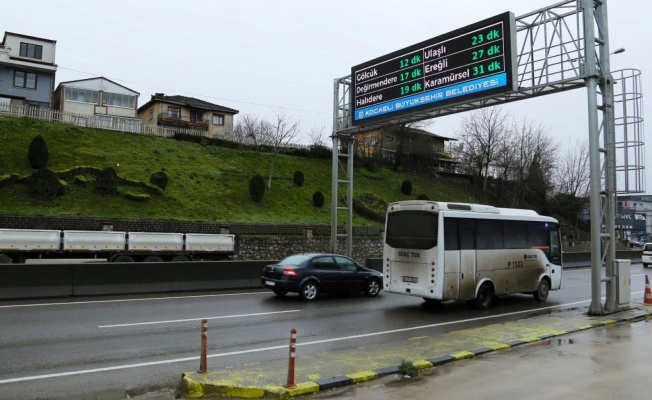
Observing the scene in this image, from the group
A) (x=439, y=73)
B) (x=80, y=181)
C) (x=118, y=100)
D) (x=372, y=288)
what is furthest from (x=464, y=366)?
(x=118, y=100)

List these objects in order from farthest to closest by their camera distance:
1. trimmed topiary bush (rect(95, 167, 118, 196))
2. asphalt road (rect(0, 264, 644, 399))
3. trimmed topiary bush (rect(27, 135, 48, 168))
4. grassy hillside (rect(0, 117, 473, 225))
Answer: trimmed topiary bush (rect(27, 135, 48, 168)) → trimmed topiary bush (rect(95, 167, 118, 196)) → grassy hillside (rect(0, 117, 473, 225)) → asphalt road (rect(0, 264, 644, 399))

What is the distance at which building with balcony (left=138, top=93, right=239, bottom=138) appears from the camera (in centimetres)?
6600

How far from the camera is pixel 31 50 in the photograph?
58469mm

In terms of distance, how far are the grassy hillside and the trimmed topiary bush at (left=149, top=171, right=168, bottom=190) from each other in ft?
2.58

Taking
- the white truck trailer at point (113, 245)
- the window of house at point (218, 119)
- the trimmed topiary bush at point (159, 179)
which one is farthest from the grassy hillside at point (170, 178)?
the window of house at point (218, 119)

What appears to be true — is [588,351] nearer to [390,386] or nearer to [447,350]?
[447,350]

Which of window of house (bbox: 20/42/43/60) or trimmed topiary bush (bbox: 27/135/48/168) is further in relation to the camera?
window of house (bbox: 20/42/43/60)

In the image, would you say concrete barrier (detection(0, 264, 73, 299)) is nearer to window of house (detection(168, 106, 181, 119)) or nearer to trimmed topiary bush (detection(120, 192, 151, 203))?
trimmed topiary bush (detection(120, 192, 151, 203))

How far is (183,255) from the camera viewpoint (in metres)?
24.9

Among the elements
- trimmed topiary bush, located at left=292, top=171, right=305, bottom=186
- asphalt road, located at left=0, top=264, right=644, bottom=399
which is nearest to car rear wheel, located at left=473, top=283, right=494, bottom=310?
asphalt road, located at left=0, top=264, right=644, bottom=399

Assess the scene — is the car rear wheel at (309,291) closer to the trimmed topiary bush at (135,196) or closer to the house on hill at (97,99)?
the trimmed topiary bush at (135,196)

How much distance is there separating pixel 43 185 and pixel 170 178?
10.5 meters

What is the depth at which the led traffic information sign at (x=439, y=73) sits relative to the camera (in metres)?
15.2

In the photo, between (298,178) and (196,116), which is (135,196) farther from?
(196,116)
